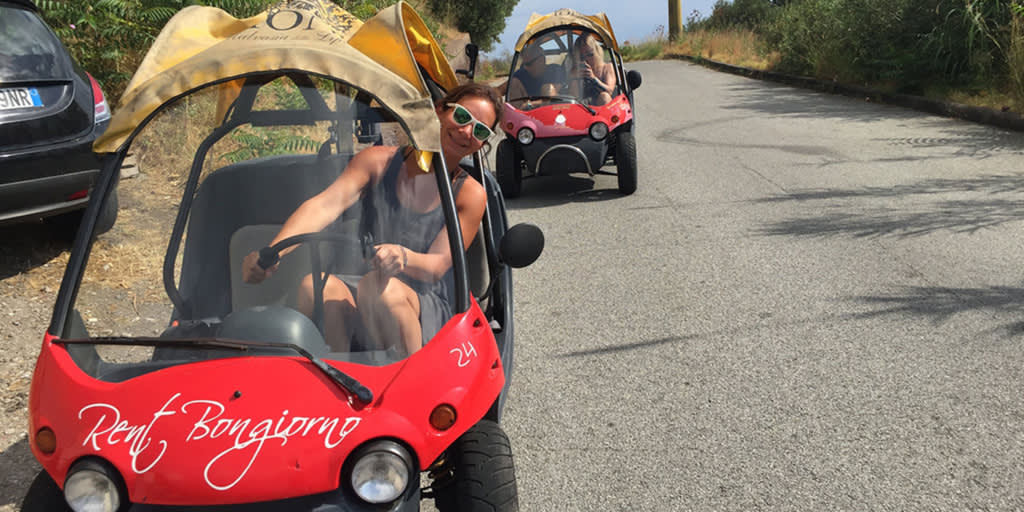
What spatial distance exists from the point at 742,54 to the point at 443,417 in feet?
94.7

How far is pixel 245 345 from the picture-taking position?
2.40 metres

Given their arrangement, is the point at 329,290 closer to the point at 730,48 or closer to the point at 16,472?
the point at 16,472

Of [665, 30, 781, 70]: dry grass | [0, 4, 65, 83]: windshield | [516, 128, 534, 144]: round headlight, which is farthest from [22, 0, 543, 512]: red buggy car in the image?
[665, 30, 781, 70]: dry grass

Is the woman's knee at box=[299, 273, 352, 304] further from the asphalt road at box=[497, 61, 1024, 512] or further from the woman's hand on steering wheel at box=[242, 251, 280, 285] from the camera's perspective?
the asphalt road at box=[497, 61, 1024, 512]

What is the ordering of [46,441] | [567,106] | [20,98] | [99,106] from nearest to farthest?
[46,441] → [20,98] → [99,106] → [567,106]

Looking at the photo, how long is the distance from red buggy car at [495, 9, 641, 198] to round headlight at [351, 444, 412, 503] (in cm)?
622

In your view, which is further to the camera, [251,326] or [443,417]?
[251,326]

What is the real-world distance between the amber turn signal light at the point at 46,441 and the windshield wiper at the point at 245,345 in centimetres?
28

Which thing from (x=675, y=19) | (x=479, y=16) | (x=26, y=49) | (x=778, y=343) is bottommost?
(x=675, y=19)

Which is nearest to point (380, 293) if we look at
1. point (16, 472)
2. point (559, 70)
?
point (16, 472)

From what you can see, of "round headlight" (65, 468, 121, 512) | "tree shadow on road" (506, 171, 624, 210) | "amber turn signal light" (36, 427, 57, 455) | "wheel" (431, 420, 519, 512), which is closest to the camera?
"round headlight" (65, 468, 121, 512)

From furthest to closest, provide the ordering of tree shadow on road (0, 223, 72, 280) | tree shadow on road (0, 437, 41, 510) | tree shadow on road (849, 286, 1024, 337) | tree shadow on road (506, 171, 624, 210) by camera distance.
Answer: tree shadow on road (506, 171, 624, 210) → tree shadow on road (0, 223, 72, 280) → tree shadow on road (849, 286, 1024, 337) → tree shadow on road (0, 437, 41, 510)

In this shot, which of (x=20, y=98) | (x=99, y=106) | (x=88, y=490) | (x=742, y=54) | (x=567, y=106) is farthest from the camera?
(x=742, y=54)

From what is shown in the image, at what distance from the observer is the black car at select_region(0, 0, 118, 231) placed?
513 centimetres
